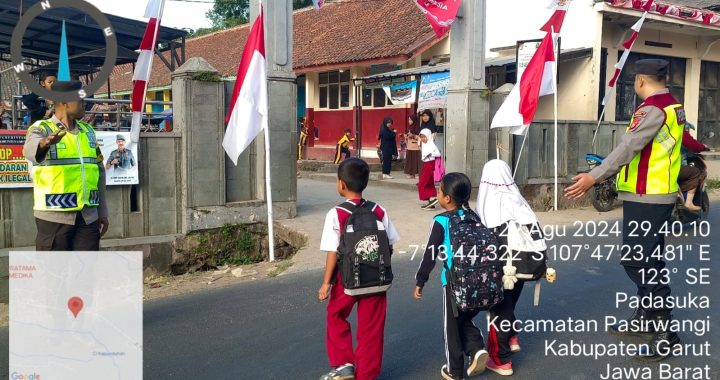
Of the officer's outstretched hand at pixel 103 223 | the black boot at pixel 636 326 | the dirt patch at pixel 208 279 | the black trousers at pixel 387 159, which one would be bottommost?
the dirt patch at pixel 208 279

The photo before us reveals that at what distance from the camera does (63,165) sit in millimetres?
4281

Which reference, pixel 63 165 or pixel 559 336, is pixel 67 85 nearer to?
pixel 63 165

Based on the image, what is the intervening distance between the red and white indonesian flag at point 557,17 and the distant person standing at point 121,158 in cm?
667

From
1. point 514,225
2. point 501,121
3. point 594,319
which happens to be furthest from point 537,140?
point 514,225

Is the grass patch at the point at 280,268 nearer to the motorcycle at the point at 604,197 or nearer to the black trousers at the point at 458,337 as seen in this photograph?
the black trousers at the point at 458,337

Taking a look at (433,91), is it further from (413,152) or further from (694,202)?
(694,202)

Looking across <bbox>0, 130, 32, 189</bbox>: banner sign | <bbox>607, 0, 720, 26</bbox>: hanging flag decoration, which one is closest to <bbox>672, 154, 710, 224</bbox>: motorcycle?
<bbox>607, 0, 720, 26</bbox>: hanging flag decoration

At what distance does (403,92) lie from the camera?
630 inches

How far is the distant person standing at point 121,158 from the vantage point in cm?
730

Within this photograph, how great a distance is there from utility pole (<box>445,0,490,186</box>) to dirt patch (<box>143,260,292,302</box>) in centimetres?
516

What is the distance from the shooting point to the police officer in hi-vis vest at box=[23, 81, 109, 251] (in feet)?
13.8

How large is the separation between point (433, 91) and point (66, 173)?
437 inches

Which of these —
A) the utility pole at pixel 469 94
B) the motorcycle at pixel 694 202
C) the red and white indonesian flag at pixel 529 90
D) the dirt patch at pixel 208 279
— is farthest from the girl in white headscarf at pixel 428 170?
the dirt patch at pixel 208 279

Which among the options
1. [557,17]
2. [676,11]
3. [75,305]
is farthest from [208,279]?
[676,11]
